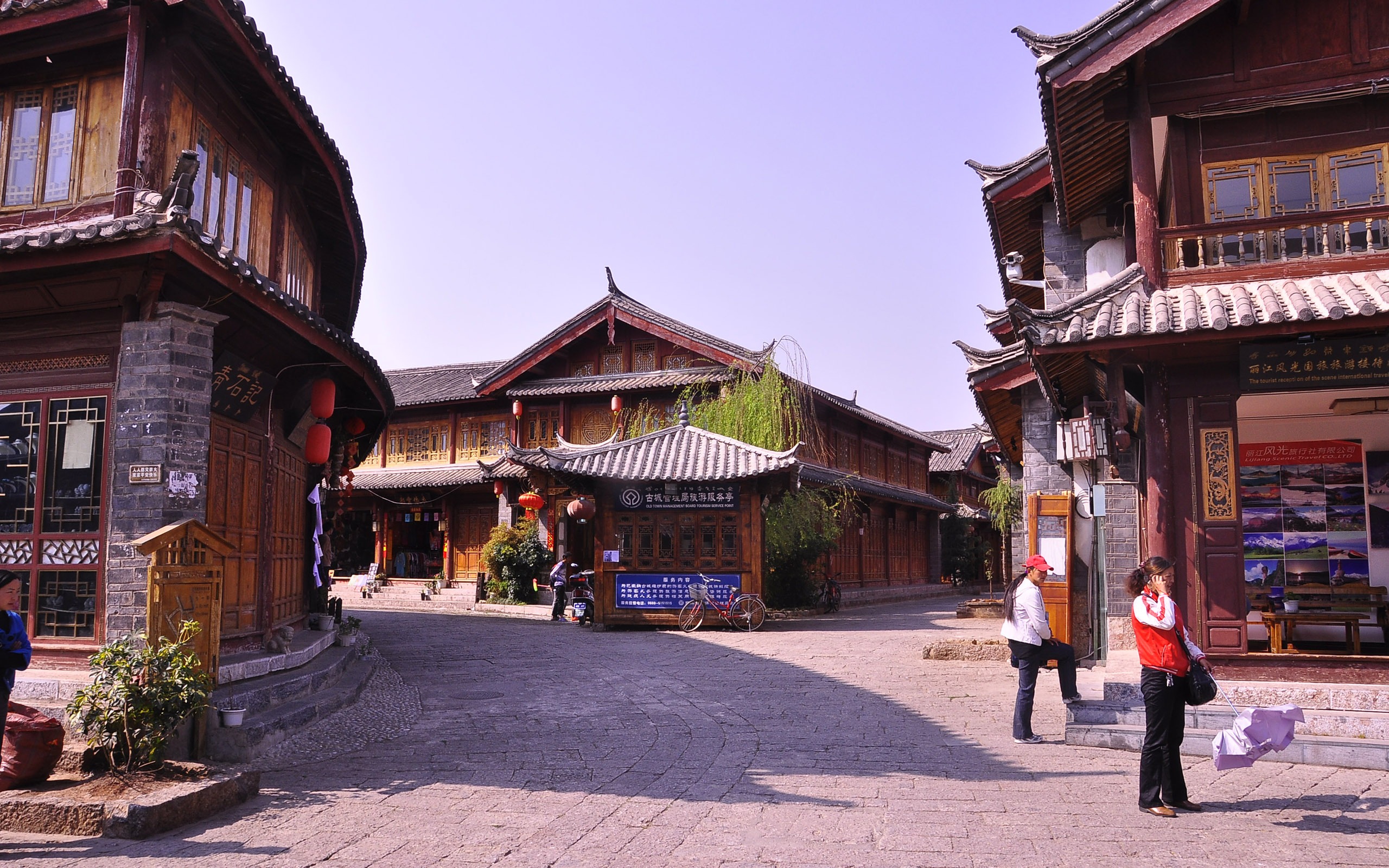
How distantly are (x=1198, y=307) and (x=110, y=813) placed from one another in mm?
8273

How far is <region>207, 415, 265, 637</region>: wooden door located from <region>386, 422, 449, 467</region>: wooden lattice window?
18.7 metres

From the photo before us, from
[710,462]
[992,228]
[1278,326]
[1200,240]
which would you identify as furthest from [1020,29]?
[710,462]

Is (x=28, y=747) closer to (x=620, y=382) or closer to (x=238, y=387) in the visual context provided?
(x=238, y=387)

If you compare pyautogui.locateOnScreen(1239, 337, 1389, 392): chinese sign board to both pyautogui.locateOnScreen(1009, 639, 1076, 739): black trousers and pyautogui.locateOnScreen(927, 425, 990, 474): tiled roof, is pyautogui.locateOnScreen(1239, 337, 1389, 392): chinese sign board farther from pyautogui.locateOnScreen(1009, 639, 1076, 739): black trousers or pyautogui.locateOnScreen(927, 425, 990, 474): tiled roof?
pyautogui.locateOnScreen(927, 425, 990, 474): tiled roof

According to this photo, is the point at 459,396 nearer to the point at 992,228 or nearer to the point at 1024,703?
the point at 992,228

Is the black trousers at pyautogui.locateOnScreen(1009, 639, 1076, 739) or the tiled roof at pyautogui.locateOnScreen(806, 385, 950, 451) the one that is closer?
the black trousers at pyautogui.locateOnScreen(1009, 639, 1076, 739)

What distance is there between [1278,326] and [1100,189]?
4.21 meters

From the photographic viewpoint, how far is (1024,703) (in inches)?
310

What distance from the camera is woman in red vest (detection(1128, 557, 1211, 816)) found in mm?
5863

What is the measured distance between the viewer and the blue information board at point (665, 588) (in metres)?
18.0

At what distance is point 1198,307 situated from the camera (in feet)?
26.1

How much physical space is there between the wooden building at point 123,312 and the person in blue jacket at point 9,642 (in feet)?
5.78

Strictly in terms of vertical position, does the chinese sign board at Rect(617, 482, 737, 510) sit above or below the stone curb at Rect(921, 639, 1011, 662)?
above

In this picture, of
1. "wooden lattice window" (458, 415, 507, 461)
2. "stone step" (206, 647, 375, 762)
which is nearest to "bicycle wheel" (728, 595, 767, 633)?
"stone step" (206, 647, 375, 762)
